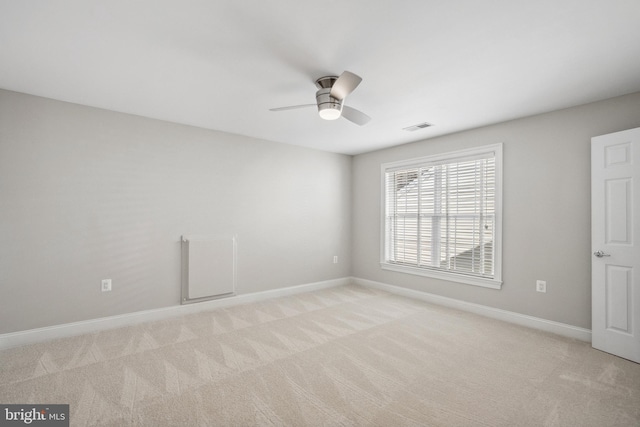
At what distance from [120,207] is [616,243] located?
16.7ft

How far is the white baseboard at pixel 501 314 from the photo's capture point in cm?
320

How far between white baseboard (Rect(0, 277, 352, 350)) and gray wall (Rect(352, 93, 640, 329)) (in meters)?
2.85

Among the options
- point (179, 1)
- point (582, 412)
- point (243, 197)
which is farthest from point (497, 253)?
point (179, 1)

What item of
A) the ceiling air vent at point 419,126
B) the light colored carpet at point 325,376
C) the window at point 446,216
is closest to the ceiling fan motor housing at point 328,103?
the ceiling air vent at point 419,126

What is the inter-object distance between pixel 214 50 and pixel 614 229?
12.5ft

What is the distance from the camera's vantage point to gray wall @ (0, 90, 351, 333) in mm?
2977

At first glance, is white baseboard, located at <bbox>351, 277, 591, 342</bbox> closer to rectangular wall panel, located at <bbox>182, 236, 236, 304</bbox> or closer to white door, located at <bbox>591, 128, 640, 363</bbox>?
white door, located at <bbox>591, 128, 640, 363</bbox>

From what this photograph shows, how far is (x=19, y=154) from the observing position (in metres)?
2.97

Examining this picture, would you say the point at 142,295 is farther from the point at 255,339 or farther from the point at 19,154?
the point at 19,154

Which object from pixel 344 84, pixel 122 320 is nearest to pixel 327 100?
pixel 344 84

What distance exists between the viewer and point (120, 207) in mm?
3484

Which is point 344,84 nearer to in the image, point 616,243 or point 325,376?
point 325,376

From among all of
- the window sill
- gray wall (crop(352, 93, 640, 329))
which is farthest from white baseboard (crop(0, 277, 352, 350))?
gray wall (crop(352, 93, 640, 329))

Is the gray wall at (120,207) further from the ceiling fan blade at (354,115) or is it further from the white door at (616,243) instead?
the white door at (616,243)
